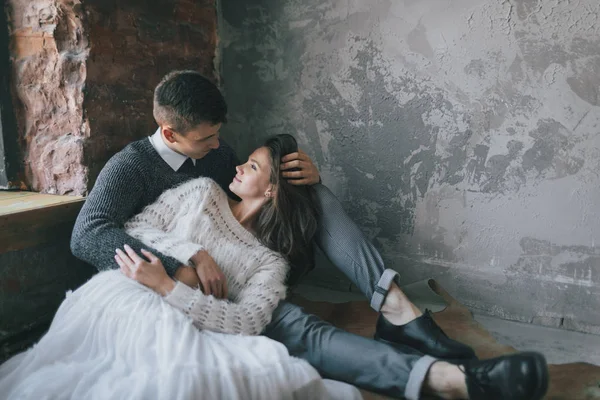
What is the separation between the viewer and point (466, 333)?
215cm

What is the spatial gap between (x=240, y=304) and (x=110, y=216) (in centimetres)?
57

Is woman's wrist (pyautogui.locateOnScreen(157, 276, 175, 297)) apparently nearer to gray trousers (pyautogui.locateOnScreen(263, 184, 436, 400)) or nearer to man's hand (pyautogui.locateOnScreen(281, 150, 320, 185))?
gray trousers (pyautogui.locateOnScreen(263, 184, 436, 400))

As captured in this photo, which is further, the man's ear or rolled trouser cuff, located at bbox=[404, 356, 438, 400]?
the man's ear

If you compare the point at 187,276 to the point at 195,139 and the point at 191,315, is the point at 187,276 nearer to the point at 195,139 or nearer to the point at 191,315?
the point at 191,315

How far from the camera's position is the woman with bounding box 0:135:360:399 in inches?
53.7

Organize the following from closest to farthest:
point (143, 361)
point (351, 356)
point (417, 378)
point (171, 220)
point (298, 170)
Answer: point (143, 361), point (417, 378), point (351, 356), point (171, 220), point (298, 170)

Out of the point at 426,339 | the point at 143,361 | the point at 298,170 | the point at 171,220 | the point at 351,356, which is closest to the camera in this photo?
the point at 143,361

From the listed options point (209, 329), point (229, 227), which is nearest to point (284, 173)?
point (229, 227)

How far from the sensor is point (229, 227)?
6.34 feet

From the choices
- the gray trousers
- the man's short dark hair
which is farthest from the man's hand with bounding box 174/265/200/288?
the man's short dark hair

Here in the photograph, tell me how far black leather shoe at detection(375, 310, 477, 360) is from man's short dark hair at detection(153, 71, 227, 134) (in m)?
1.03

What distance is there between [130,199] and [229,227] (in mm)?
382

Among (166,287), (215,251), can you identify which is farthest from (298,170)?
(166,287)

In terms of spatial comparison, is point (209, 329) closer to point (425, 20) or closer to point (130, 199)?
point (130, 199)
